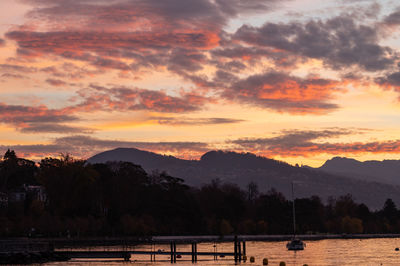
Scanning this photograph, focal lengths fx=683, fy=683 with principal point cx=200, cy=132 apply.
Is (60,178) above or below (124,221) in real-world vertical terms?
above

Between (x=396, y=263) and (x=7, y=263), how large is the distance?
71003 millimetres

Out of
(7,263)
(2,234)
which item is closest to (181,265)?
(7,263)

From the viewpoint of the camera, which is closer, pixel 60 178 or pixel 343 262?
pixel 343 262

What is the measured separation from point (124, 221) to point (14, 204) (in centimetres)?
3160

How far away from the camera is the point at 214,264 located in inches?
4670

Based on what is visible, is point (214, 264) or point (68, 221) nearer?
point (214, 264)

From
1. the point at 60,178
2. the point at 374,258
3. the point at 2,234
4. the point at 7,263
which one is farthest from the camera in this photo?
the point at 60,178

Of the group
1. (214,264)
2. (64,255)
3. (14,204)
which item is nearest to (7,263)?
(64,255)

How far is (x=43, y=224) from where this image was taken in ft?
586

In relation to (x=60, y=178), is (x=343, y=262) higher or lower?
lower

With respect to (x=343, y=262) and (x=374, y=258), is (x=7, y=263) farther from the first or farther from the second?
(x=374, y=258)

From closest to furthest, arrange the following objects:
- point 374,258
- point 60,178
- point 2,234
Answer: point 374,258 → point 2,234 → point 60,178

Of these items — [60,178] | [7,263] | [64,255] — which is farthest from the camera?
[60,178]

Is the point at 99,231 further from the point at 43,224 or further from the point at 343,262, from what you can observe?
the point at 343,262
